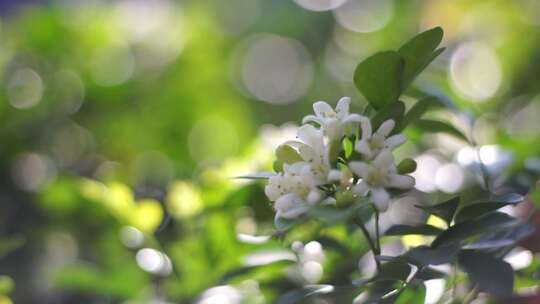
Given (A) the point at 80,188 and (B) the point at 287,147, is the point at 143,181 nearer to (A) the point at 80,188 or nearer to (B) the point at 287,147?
(A) the point at 80,188

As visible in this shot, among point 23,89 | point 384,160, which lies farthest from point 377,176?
point 23,89

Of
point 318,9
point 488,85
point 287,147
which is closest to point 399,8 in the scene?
point 318,9

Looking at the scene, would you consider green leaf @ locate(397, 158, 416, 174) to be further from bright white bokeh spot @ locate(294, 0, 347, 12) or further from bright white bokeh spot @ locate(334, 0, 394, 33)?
bright white bokeh spot @ locate(294, 0, 347, 12)

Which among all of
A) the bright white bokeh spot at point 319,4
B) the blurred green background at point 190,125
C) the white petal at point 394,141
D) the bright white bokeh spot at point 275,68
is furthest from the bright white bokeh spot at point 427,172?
the bright white bokeh spot at point 319,4

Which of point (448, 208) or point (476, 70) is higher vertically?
point (476, 70)

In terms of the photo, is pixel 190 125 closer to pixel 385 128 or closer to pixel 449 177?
pixel 449 177

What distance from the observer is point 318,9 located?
2143 millimetres

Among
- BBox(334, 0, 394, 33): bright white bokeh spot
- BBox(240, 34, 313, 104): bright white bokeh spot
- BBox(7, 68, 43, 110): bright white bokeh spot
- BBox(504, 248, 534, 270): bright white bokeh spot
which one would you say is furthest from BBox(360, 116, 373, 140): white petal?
BBox(334, 0, 394, 33): bright white bokeh spot

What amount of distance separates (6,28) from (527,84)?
1.00 m

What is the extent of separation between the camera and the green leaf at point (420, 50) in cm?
57

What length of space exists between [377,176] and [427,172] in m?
0.57

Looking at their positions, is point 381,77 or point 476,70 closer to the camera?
point 381,77

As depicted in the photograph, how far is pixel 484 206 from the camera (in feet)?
1.89

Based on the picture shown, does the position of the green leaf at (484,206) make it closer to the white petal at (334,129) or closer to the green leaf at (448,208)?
the green leaf at (448,208)
